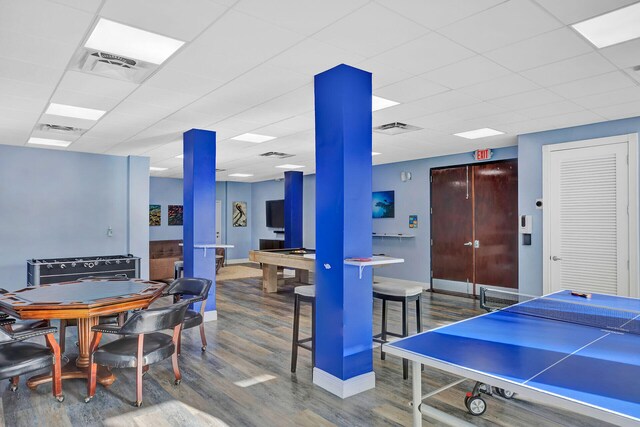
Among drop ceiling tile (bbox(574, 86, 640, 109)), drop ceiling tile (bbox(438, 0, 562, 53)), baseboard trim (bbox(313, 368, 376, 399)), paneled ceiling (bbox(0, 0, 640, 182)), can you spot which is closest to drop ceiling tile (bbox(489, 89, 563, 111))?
paneled ceiling (bbox(0, 0, 640, 182))

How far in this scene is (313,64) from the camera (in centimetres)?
332

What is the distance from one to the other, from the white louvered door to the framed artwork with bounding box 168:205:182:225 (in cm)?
1018

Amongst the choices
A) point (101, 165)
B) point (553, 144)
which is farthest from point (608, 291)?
point (101, 165)

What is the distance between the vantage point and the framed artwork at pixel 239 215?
1384cm

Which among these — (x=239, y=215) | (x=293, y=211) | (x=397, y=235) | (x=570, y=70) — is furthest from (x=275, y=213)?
(x=570, y=70)

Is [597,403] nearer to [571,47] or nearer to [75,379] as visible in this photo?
[571,47]

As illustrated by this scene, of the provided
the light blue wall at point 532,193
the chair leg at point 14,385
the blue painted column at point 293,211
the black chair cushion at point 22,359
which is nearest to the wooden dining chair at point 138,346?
the black chair cushion at point 22,359

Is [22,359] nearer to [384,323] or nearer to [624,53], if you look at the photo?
[384,323]

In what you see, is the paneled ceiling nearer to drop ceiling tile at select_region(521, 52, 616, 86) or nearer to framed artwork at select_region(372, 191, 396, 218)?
drop ceiling tile at select_region(521, 52, 616, 86)

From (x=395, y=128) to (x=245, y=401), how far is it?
3987 millimetres

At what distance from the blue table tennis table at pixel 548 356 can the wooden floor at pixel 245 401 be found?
0.88 metres

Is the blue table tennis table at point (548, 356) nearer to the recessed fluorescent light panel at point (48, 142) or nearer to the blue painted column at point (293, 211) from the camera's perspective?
the recessed fluorescent light panel at point (48, 142)

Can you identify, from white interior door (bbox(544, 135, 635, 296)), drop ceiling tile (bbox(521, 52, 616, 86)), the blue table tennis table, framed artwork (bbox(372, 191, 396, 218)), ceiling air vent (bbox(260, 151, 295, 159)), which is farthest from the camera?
framed artwork (bbox(372, 191, 396, 218))

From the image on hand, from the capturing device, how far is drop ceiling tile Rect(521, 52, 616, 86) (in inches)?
131
